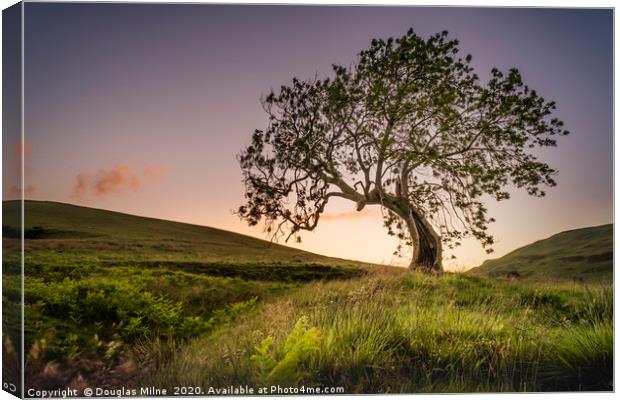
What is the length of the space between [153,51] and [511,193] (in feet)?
16.2

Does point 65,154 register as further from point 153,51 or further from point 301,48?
point 301,48

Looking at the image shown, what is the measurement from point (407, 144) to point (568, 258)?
2.55 m

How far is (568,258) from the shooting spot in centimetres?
900

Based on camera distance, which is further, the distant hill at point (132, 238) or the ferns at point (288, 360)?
the distant hill at point (132, 238)

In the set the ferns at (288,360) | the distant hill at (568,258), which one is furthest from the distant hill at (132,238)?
the distant hill at (568,258)

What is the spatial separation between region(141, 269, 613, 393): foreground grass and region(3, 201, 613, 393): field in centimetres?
1

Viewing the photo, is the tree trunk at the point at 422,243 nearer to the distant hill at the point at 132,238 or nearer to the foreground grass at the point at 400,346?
the foreground grass at the point at 400,346

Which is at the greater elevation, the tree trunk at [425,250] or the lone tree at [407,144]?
the lone tree at [407,144]

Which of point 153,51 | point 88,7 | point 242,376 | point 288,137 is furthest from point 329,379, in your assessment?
point 88,7

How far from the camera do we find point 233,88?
895 cm

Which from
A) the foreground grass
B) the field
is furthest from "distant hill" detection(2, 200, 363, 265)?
the foreground grass

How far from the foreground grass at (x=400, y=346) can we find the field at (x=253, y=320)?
1 cm

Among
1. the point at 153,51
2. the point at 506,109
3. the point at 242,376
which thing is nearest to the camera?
the point at 242,376

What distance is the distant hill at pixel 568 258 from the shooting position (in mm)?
9023
